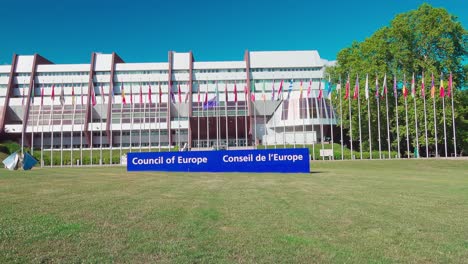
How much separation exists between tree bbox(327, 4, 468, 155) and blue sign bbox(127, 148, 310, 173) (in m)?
25.6

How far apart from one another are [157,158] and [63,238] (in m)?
20.0

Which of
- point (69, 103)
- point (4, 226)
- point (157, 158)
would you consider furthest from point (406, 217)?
point (69, 103)

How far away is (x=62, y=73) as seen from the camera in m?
85.4

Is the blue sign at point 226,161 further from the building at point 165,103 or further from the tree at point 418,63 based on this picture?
the building at point 165,103

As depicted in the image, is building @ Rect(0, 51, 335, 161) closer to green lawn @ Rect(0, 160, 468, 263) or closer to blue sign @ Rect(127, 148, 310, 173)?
blue sign @ Rect(127, 148, 310, 173)

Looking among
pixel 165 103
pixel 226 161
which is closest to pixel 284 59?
pixel 165 103

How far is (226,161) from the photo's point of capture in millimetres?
24750

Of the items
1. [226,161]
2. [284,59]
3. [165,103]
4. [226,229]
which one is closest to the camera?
[226,229]

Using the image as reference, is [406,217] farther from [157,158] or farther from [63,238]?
[157,158]

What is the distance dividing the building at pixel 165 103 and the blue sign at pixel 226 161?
39.2 metres

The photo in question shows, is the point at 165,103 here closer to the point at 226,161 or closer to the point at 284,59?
the point at 284,59

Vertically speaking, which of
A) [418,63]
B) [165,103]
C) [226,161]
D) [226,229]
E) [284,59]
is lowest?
[226,229]

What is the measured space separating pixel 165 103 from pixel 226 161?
54431 millimetres

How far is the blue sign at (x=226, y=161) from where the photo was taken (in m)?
23.8
